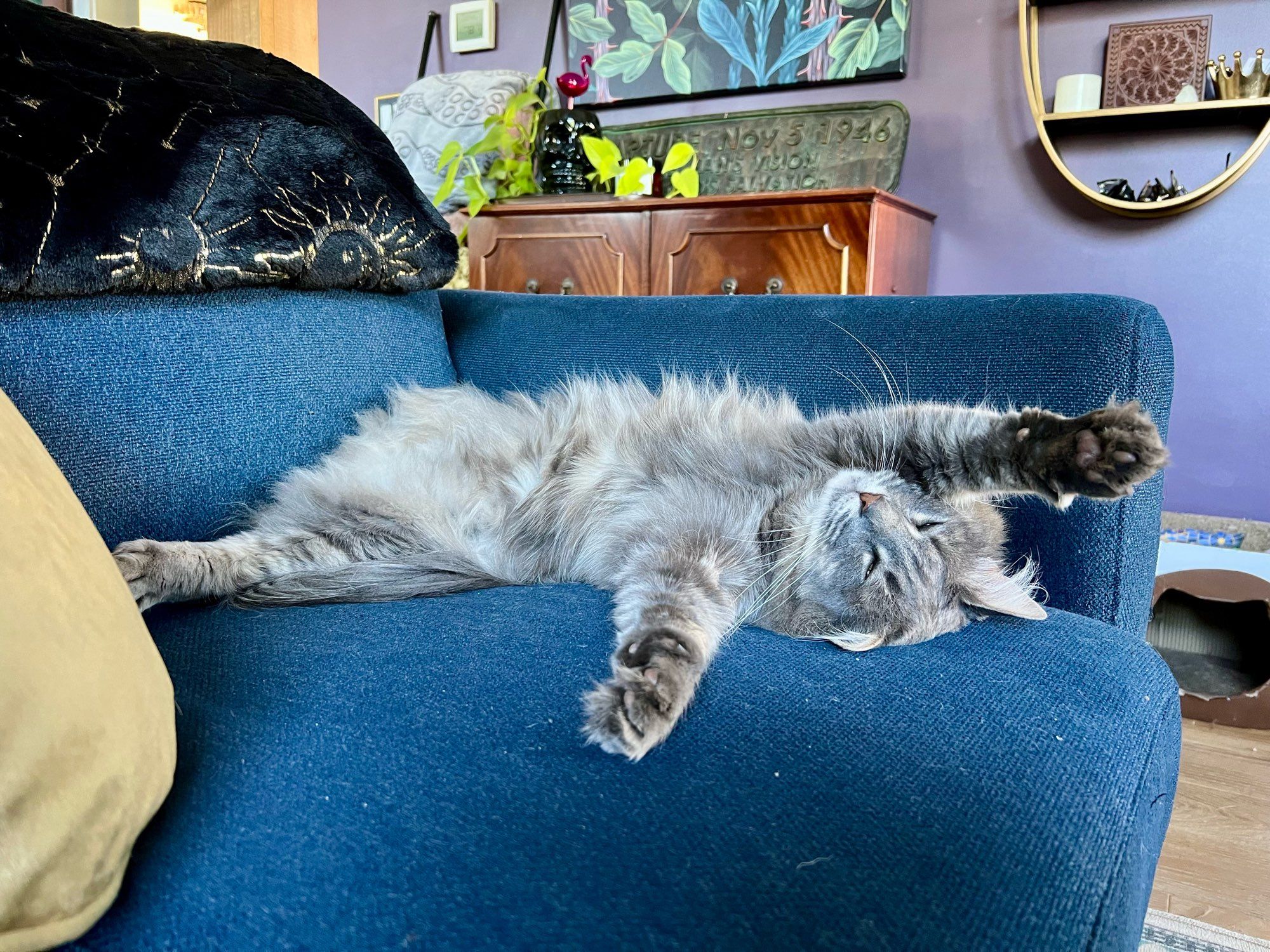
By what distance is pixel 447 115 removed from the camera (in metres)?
3.26

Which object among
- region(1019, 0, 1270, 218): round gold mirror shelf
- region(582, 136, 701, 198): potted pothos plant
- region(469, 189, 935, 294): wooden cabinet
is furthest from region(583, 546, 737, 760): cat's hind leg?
region(1019, 0, 1270, 218): round gold mirror shelf

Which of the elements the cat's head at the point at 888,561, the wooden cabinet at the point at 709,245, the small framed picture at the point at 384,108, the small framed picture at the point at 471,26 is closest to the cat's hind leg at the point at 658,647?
the cat's head at the point at 888,561

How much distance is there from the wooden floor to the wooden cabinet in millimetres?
1379

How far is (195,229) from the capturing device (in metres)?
1.12

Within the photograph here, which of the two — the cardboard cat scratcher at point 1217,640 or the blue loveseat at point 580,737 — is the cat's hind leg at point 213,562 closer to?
the blue loveseat at point 580,737

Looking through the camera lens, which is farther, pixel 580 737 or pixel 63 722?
pixel 580 737

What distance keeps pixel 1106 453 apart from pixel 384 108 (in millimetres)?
3733

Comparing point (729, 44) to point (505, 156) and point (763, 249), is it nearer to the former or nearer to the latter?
point (505, 156)

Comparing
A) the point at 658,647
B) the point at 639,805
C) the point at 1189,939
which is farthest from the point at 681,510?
the point at 1189,939

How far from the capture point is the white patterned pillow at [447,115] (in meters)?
3.20

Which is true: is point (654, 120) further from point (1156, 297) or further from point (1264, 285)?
point (1264, 285)

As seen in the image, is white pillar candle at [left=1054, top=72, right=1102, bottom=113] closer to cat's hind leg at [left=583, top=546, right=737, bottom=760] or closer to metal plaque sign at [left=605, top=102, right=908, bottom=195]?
metal plaque sign at [left=605, top=102, right=908, bottom=195]

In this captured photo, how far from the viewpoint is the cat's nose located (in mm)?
1143

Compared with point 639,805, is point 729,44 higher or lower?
higher
